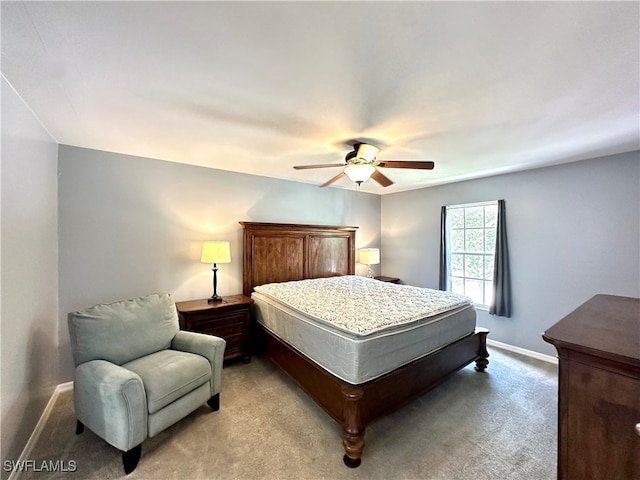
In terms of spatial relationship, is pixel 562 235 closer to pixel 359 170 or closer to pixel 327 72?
pixel 359 170

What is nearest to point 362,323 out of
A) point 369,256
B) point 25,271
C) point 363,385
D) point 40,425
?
point 363,385

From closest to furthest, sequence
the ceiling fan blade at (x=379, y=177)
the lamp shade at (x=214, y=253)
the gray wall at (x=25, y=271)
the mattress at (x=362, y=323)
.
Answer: the gray wall at (x=25, y=271), the mattress at (x=362, y=323), the ceiling fan blade at (x=379, y=177), the lamp shade at (x=214, y=253)

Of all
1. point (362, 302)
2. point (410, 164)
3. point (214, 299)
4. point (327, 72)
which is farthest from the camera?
point (214, 299)

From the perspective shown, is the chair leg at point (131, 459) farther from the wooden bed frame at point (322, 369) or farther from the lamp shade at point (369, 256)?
the lamp shade at point (369, 256)

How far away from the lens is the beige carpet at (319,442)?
1.70 m

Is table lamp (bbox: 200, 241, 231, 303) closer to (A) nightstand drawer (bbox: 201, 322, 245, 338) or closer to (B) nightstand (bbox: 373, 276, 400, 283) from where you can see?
(A) nightstand drawer (bbox: 201, 322, 245, 338)

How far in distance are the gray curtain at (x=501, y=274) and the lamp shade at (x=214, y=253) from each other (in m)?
3.66

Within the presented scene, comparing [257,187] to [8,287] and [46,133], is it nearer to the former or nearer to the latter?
[46,133]

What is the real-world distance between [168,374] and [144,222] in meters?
1.86

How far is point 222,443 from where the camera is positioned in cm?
193

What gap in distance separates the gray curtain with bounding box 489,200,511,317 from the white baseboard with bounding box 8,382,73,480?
4.87 meters

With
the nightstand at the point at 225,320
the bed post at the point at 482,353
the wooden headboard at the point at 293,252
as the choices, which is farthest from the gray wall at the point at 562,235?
the nightstand at the point at 225,320

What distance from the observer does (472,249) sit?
166 inches

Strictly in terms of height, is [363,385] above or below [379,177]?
below
